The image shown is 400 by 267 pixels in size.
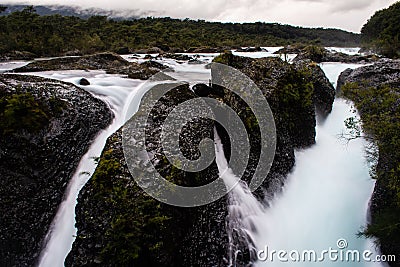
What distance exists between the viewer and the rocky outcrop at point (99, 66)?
12.1m

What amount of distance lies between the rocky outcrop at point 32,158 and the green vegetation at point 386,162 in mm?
6368

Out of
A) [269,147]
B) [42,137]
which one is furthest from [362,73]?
[42,137]

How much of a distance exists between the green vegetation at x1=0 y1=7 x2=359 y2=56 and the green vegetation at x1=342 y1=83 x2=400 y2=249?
28083 mm

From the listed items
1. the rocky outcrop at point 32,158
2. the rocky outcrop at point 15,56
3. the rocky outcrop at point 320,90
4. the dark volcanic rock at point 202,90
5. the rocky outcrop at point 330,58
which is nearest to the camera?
the rocky outcrop at point 32,158

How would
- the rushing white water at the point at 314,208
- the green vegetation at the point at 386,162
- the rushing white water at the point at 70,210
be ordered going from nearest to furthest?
the rushing white water at the point at 70,210
the green vegetation at the point at 386,162
the rushing white water at the point at 314,208

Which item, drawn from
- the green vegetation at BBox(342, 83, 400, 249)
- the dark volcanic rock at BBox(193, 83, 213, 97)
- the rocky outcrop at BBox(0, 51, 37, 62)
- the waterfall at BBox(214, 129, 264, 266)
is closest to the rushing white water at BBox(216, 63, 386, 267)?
the waterfall at BBox(214, 129, 264, 266)

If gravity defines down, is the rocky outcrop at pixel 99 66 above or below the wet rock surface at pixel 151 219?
above

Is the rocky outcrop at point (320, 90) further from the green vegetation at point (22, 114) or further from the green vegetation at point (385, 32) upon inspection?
the green vegetation at point (385, 32)

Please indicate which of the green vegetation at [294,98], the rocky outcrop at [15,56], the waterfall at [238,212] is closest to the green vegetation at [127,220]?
the waterfall at [238,212]

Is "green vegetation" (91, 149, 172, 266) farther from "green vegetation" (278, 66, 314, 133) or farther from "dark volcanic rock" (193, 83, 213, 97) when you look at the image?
"green vegetation" (278, 66, 314, 133)

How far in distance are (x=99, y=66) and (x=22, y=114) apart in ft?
32.1

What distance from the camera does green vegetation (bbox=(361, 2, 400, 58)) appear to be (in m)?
28.0

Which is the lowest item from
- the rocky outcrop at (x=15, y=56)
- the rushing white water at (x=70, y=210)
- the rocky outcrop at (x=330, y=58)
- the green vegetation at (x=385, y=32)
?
the rushing white water at (x=70, y=210)

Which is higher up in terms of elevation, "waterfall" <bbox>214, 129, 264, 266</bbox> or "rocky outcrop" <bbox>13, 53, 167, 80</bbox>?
"rocky outcrop" <bbox>13, 53, 167, 80</bbox>
